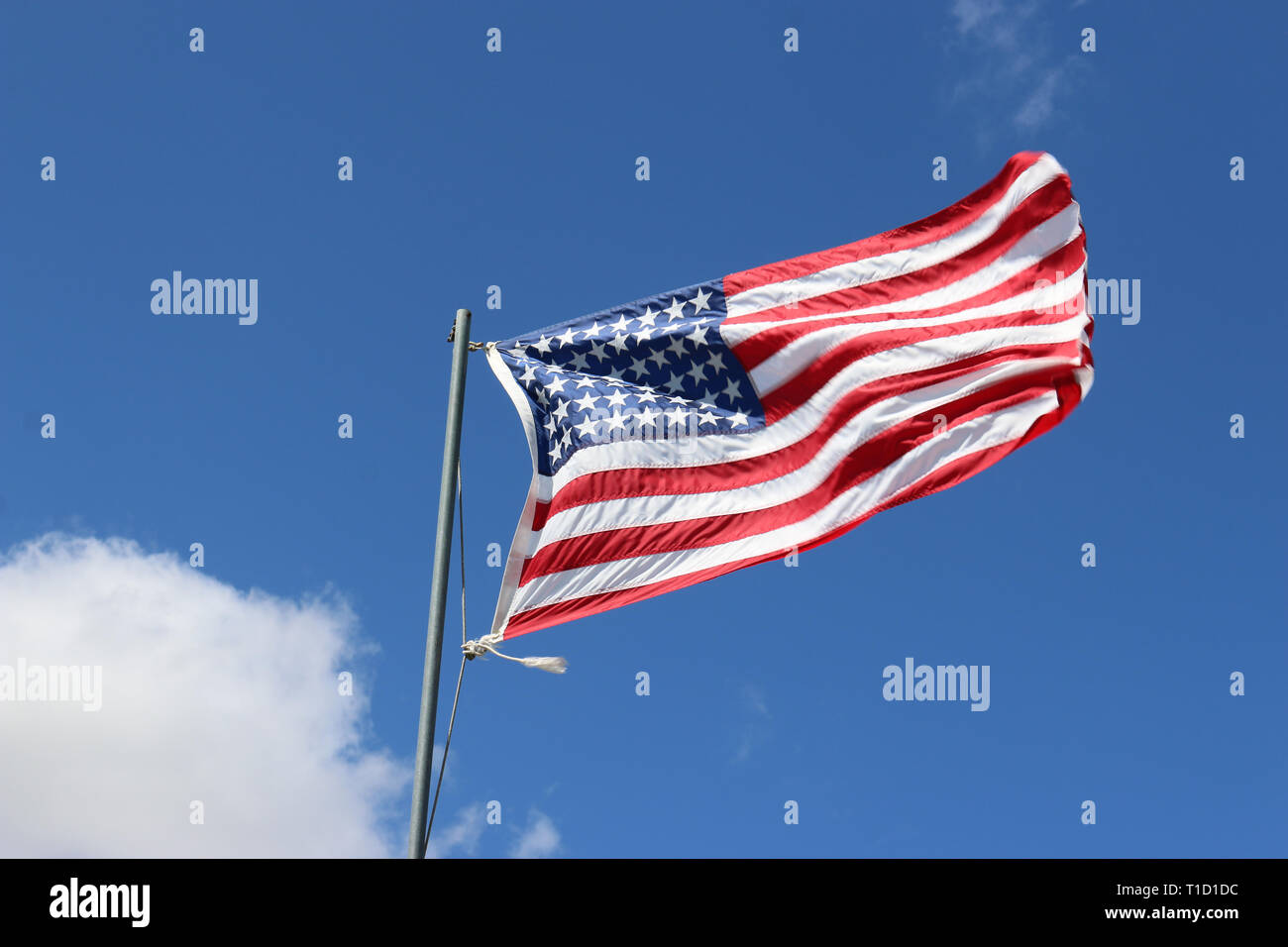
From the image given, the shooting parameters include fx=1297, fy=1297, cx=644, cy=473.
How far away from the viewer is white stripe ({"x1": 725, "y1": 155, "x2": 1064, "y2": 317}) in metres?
14.8

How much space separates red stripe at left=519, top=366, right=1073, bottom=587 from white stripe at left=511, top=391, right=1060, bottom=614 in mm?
64

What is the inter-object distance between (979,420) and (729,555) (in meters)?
3.40

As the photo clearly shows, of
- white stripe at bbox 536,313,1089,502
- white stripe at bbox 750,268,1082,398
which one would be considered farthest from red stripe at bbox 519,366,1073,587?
white stripe at bbox 750,268,1082,398

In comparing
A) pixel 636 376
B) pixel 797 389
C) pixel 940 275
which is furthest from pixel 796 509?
pixel 940 275

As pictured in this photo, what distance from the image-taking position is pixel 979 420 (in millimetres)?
14633

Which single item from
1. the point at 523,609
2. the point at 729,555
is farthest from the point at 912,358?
the point at 523,609

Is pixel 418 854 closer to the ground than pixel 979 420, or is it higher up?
closer to the ground

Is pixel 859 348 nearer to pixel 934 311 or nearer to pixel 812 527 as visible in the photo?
pixel 934 311

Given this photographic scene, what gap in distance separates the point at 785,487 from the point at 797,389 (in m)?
1.21

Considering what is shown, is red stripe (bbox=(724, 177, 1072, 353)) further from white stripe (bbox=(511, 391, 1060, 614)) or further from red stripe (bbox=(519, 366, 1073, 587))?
white stripe (bbox=(511, 391, 1060, 614))

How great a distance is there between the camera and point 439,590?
11148 mm
